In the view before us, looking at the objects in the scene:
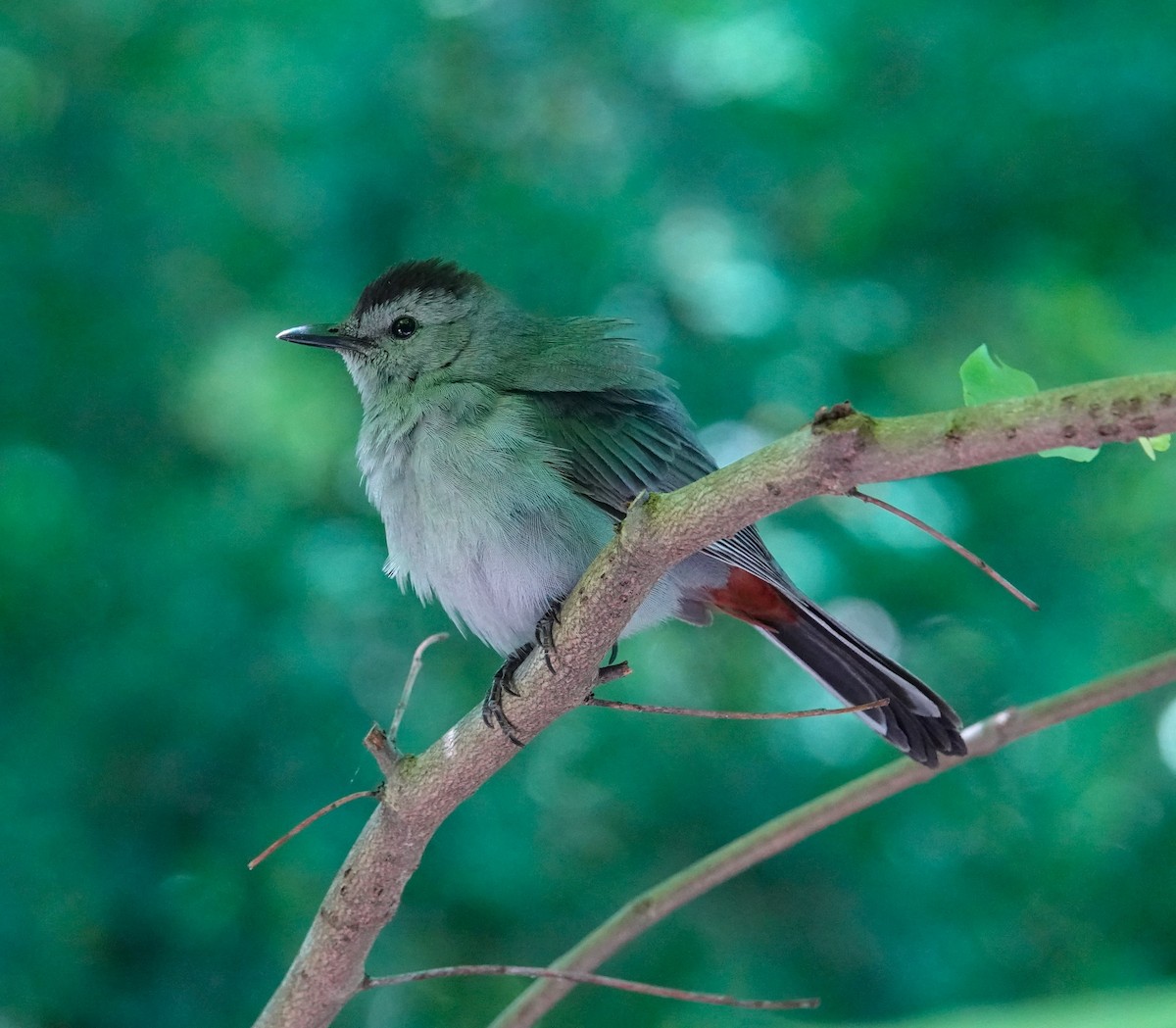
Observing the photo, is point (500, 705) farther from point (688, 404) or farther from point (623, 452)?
point (688, 404)

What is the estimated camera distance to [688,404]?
11.6ft

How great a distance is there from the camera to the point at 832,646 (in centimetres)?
226

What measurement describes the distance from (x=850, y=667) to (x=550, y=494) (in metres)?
0.64

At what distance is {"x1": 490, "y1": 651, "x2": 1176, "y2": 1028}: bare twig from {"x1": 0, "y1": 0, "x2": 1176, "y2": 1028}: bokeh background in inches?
49.3

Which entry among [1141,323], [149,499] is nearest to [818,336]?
[1141,323]

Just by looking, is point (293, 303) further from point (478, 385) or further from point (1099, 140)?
point (1099, 140)

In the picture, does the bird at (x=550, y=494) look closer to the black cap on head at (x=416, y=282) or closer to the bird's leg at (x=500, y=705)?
the bird's leg at (x=500, y=705)

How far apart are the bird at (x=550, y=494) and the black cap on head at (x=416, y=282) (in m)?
0.18

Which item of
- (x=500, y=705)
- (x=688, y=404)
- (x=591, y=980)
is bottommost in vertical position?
(x=591, y=980)

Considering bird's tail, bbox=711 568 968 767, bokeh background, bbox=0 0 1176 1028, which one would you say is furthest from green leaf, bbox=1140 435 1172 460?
bokeh background, bbox=0 0 1176 1028

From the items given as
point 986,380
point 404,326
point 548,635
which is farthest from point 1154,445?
point 404,326

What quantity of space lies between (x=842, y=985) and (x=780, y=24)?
2.75 m

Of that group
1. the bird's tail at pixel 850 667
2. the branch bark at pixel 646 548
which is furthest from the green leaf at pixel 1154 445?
the bird's tail at pixel 850 667

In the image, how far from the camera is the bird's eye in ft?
8.59
